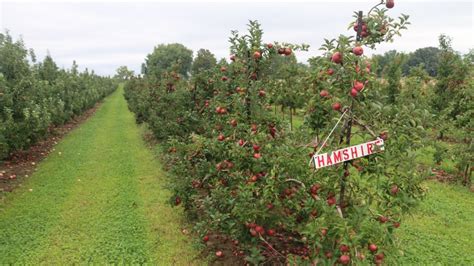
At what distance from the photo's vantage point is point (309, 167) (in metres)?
3.93

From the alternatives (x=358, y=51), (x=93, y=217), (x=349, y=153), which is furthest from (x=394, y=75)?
(x=349, y=153)

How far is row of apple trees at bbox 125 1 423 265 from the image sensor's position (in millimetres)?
3357

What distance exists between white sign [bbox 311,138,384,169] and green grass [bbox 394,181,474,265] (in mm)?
2016

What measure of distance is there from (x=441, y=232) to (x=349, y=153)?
4.40 m

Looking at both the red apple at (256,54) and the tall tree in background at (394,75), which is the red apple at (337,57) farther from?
the tall tree in background at (394,75)

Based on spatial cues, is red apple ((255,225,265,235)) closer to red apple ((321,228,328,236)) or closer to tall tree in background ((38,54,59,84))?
red apple ((321,228,328,236))

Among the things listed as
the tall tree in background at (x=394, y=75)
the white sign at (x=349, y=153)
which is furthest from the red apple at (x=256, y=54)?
the tall tree in background at (x=394, y=75)

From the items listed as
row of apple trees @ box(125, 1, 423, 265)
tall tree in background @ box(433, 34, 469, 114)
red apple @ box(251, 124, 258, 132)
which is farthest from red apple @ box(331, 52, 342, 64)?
tall tree in background @ box(433, 34, 469, 114)

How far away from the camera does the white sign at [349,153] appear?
3.26m

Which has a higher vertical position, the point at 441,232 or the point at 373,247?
the point at 373,247

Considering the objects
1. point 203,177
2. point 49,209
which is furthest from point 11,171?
point 203,177

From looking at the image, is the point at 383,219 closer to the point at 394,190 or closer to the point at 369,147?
the point at 394,190

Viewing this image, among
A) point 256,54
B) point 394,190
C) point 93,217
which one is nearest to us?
point 394,190

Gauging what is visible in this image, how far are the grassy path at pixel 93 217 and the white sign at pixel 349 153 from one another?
2985 millimetres
